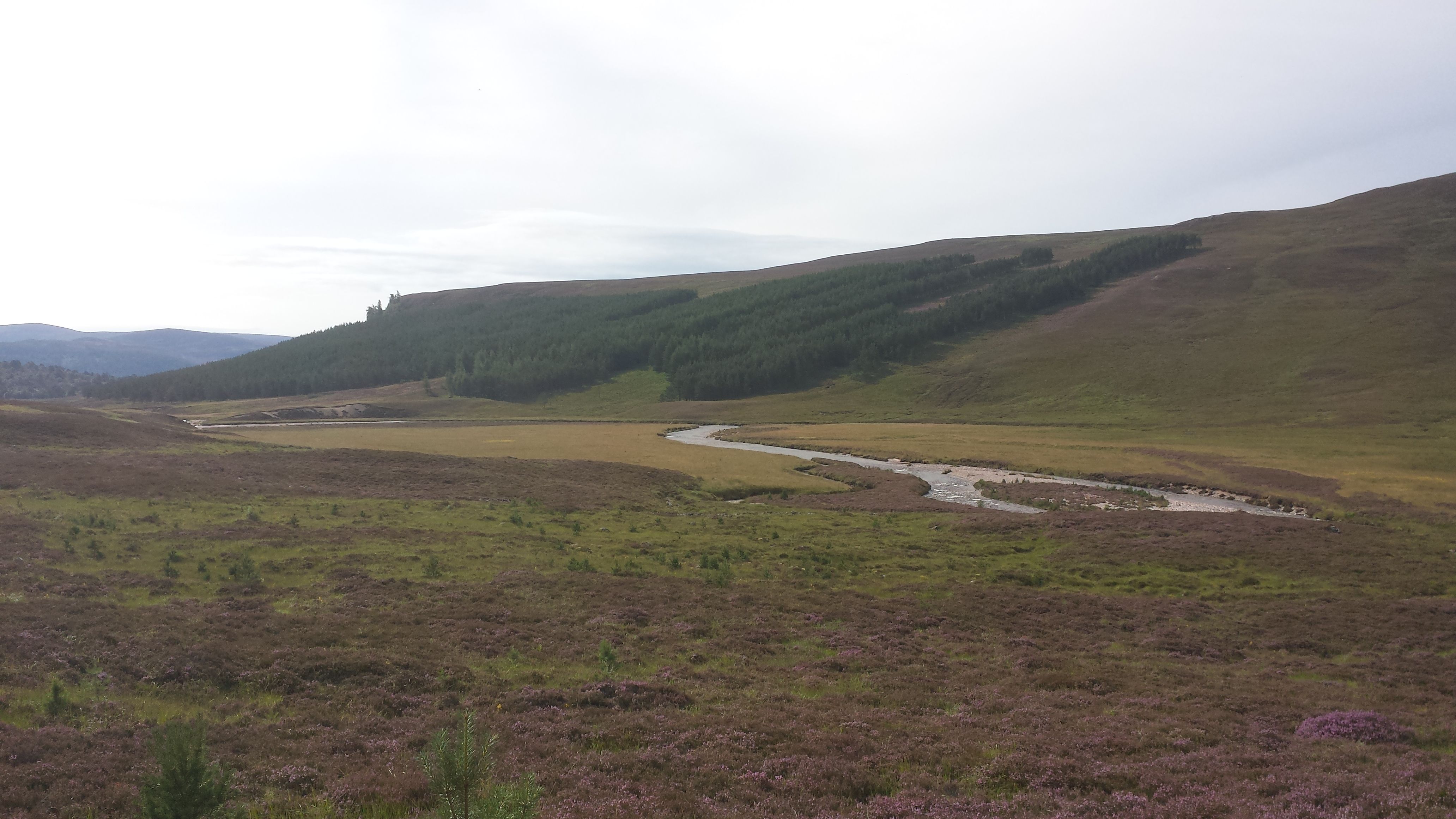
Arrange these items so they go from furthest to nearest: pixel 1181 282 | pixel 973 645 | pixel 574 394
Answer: pixel 574 394 < pixel 1181 282 < pixel 973 645

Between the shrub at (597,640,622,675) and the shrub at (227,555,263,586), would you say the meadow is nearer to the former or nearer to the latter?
the shrub at (597,640,622,675)

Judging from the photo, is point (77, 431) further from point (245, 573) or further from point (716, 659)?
point (716, 659)

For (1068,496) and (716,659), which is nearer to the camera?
(716,659)

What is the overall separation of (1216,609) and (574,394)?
18169 centimetres

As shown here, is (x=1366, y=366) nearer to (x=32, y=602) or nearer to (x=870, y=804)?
(x=870, y=804)

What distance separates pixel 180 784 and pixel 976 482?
6277cm

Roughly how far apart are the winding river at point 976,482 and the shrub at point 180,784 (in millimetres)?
47625

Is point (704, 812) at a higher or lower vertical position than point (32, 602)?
lower

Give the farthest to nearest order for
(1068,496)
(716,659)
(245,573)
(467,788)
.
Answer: (1068,496) → (245,573) → (716,659) → (467,788)

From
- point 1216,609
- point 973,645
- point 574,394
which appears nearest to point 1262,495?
point 1216,609

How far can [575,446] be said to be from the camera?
287 feet

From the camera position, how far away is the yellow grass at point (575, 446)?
214ft

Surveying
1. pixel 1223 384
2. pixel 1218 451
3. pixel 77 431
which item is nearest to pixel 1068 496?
pixel 1218 451

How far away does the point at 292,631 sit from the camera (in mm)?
18047
